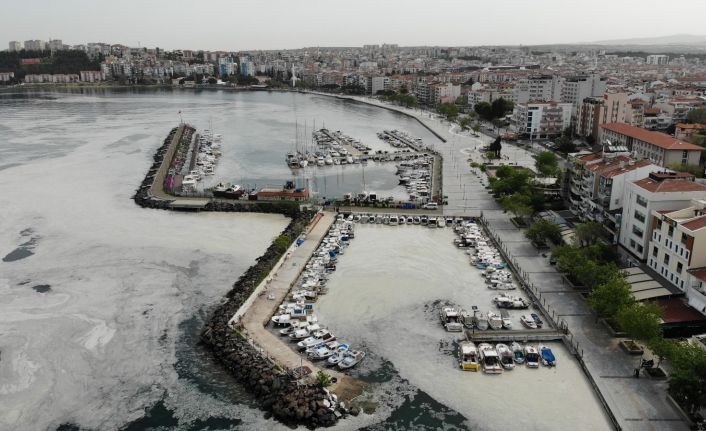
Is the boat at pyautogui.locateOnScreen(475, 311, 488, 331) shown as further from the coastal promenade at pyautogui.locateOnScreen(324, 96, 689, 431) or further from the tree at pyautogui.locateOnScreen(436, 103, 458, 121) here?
the tree at pyautogui.locateOnScreen(436, 103, 458, 121)

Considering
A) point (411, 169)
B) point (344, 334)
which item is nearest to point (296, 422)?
point (344, 334)

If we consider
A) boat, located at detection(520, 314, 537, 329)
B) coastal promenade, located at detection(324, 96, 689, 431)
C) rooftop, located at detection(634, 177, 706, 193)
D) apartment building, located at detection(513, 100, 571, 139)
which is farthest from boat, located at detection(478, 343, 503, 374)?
apartment building, located at detection(513, 100, 571, 139)

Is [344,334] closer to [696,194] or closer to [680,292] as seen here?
[680,292]

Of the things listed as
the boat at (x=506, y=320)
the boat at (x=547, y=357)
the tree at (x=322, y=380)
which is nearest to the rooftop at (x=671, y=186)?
the boat at (x=506, y=320)

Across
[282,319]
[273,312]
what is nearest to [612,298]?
[282,319]

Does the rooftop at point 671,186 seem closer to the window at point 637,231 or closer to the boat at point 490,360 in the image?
the window at point 637,231

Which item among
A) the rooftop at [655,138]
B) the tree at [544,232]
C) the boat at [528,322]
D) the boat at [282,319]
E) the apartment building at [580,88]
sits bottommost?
the boat at [528,322]

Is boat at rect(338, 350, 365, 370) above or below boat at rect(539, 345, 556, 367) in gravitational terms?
above

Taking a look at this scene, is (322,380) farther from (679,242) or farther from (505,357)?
(679,242)
